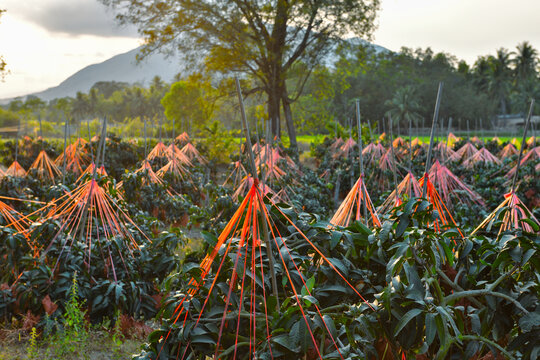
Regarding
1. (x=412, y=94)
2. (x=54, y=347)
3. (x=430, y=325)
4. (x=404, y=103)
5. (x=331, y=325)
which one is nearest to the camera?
(x=430, y=325)

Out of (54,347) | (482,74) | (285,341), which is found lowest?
(54,347)

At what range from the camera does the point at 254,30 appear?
13344 mm

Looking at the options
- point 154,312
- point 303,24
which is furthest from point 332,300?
point 303,24

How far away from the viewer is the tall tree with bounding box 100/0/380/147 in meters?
12.7

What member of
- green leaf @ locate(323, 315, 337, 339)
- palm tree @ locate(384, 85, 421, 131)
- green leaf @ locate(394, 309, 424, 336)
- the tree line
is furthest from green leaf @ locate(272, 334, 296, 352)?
palm tree @ locate(384, 85, 421, 131)

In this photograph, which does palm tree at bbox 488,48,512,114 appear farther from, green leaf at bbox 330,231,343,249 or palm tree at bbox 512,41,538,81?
green leaf at bbox 330,231,343,249

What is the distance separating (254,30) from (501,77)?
42.1m

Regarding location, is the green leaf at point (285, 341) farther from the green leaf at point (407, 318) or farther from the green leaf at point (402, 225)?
the green leaf at point (402, 225)

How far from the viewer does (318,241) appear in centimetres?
178

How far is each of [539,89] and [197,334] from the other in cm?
4971

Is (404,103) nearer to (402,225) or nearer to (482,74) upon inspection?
(482,74)

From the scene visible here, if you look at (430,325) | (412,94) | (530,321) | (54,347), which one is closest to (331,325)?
(430,325)

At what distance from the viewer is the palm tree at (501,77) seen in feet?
157

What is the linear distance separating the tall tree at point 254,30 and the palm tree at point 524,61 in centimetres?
4195
